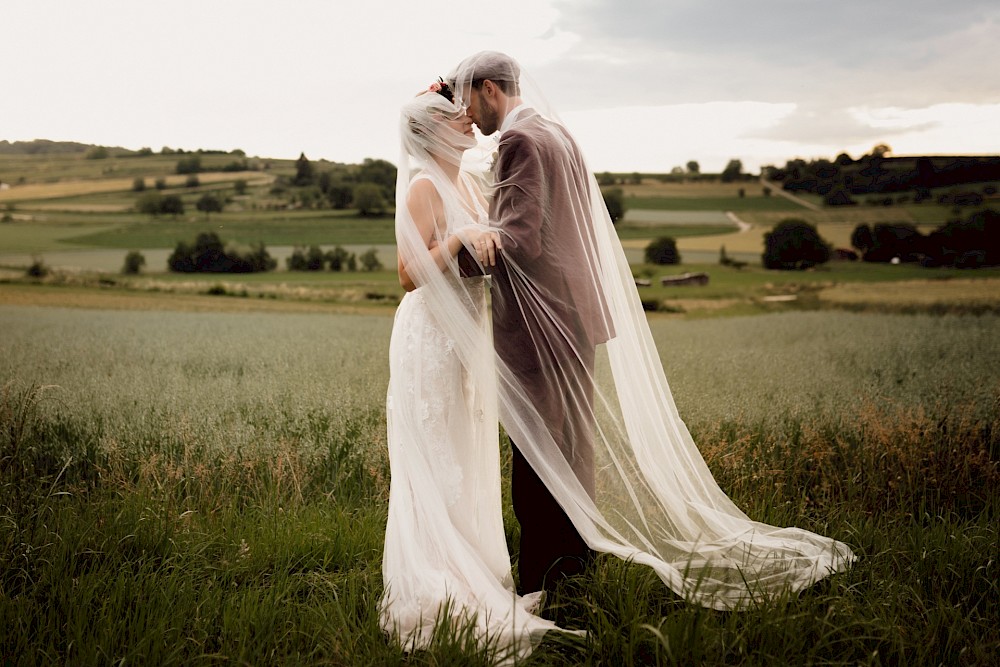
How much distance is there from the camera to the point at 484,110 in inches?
98.4

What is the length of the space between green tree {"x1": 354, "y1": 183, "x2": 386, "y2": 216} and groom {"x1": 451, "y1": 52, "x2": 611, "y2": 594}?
1156 cm

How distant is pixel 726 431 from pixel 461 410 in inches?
84.1

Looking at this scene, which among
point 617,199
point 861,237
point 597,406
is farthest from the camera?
point 617,199

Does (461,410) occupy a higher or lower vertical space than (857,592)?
higher

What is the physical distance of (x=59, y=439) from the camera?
4242 millimetres

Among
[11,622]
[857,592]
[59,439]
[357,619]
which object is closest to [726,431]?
[857,592]

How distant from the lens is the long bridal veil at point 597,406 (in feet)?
8.14

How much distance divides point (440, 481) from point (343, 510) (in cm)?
106

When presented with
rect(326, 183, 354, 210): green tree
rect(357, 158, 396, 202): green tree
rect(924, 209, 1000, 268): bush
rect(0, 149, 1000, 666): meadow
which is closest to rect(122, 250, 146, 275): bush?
rect(0, 149, 1000, 666): meadow

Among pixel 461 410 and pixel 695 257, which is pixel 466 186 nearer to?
pixel 461 410

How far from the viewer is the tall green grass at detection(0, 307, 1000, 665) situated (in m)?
2.29

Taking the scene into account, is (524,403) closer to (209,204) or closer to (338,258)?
(338,258)

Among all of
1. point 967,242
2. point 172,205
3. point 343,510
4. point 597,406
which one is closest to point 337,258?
point 172,205

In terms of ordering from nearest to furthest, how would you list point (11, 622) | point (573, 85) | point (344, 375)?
point (11, 622) → point (344, 375) → point (573, 85)
